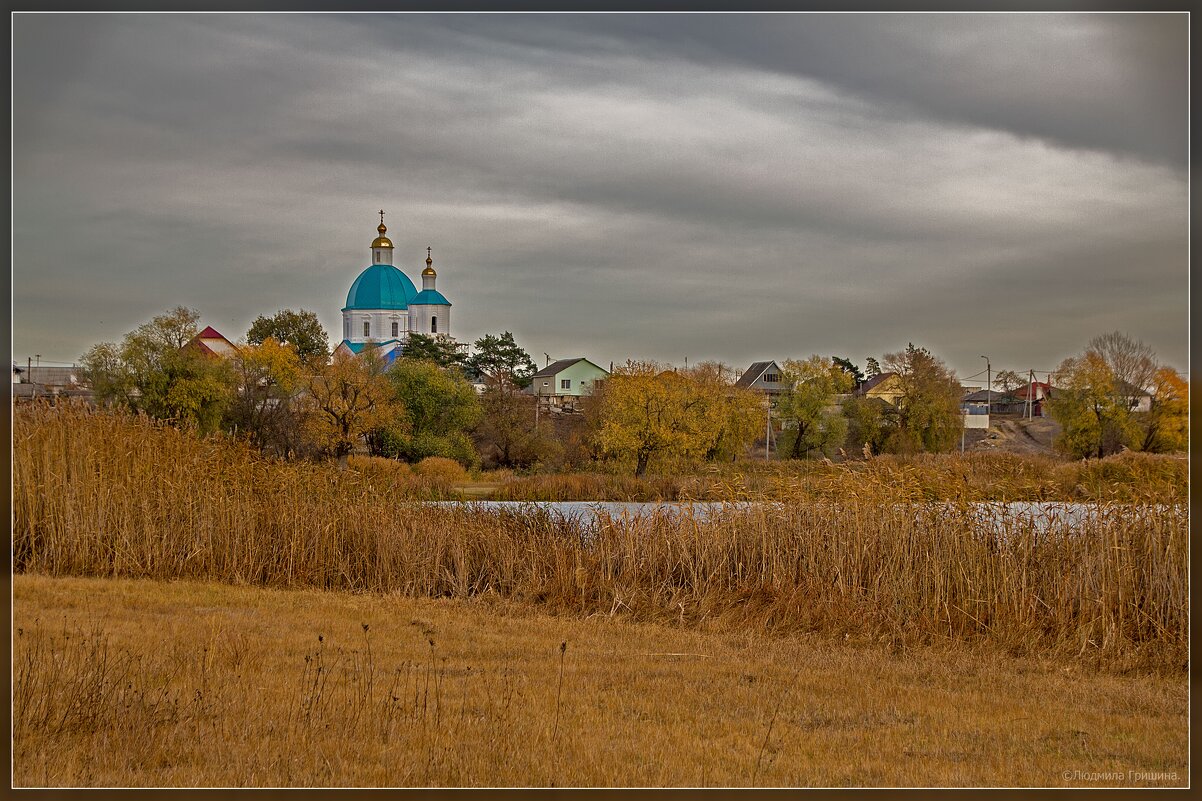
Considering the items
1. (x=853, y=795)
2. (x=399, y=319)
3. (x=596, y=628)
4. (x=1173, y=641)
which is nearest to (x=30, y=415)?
(x=596, y=628)

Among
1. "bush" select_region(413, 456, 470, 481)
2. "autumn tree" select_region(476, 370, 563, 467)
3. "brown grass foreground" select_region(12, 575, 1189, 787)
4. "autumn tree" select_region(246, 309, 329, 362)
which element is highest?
"autumn tree" select_region(246, 309, 329, 362)

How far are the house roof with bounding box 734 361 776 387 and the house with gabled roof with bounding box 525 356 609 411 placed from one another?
5011mm

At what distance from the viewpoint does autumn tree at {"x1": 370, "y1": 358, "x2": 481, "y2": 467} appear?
17797 mm

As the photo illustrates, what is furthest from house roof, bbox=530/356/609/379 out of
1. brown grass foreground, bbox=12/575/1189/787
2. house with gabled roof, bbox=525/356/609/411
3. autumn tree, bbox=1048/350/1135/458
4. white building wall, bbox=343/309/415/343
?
brown grass foreground, bbox=12/575/1189/787

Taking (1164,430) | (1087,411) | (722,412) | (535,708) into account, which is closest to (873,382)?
(722,412)

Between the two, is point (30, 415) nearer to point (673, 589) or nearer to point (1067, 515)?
point (673, 589)

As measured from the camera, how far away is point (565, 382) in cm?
2881

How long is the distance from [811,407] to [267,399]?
17.8 m

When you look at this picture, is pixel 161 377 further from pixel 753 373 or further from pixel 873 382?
pixel 873 382

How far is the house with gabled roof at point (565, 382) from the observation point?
26.0 m

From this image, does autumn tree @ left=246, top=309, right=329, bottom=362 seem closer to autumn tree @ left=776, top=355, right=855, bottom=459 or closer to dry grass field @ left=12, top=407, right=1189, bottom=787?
autumn tree @ left=776, top=355, right=855, bottom=459

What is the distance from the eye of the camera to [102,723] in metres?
4.29

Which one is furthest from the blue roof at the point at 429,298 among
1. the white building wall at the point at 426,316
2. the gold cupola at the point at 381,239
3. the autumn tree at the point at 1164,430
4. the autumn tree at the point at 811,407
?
the autumn tree at the point at 1164,430

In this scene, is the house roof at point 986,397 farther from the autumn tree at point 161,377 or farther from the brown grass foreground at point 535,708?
the brown grass foreground at point 535,708
